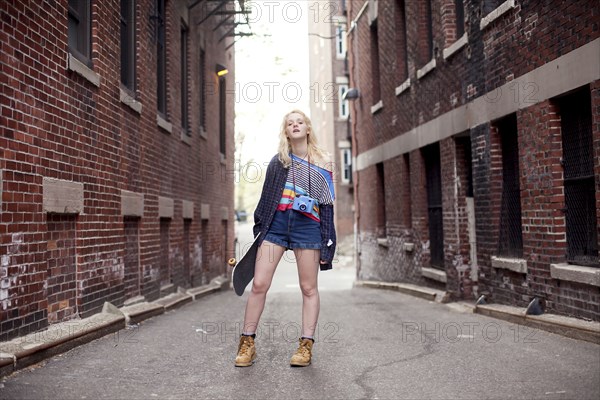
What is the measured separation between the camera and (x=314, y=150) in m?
5.16

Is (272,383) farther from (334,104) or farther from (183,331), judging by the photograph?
(334,104)

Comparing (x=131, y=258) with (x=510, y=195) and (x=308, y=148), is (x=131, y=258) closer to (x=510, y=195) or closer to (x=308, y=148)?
(x=308, y=148)

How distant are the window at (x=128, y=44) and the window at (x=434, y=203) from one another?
5.20 meters

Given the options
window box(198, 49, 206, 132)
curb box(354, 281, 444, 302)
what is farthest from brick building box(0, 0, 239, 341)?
curb box(354, 281, 444, 302)

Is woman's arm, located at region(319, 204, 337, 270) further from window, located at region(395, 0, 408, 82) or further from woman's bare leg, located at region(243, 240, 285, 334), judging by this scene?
window, located at region(395, 0, 408, 82)

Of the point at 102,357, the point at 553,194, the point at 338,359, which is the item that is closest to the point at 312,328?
the point at 338,359

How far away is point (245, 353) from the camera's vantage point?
16.4 feet

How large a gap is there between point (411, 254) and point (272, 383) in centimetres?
890

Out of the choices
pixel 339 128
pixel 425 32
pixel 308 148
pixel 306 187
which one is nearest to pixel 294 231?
pixel 306 187

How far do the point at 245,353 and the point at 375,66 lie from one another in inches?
478

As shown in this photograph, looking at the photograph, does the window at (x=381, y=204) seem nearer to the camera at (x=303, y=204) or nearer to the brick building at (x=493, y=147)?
the brick building at (x=493, y=147)

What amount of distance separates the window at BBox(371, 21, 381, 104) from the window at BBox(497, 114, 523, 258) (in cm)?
724

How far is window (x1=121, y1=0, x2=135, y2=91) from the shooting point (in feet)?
29.8

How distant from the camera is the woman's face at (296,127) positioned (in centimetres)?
507
